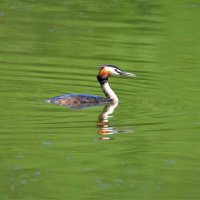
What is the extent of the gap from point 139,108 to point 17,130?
247 centimetres

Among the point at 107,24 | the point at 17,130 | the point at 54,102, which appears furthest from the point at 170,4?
the point at 17,130

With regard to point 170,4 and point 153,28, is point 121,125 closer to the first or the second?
point 153,28

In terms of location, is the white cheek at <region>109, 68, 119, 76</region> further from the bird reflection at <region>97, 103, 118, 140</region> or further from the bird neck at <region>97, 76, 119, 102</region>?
the bird reflection at <region>97, 103, 118, 140</region>

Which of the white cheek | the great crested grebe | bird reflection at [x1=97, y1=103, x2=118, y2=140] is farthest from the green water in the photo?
the white cheek

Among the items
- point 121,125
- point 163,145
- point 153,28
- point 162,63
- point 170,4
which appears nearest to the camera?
point 163,145

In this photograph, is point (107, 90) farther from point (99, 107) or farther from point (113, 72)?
point (99, 107)

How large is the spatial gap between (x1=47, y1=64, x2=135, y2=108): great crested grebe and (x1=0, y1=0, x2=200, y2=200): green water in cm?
18

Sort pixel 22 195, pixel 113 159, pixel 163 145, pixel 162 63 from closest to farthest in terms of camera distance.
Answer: pixel 22 195, pixel 113 159, pixel 163 145, pixel 162 63

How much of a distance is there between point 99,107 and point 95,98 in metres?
0.16

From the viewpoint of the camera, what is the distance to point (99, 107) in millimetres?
15180

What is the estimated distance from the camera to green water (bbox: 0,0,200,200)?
35.3 feet

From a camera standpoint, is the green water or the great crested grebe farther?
the great crested grebe

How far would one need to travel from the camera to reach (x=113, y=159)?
11.6m

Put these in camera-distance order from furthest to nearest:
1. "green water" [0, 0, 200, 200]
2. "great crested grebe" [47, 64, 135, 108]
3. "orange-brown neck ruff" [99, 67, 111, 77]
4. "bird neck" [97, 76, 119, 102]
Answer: "orange-brown neck ruff" [99, 67, 111, 77]
"bird neck" [97, 76, 119, 102]
"great crested grebe" [47, 64, 135, 108]
"green water" [0, 0, 200, 200]
